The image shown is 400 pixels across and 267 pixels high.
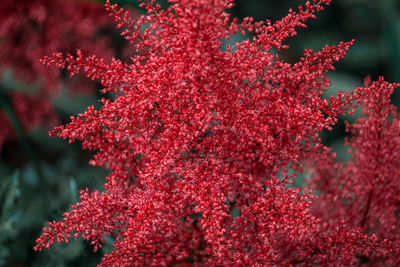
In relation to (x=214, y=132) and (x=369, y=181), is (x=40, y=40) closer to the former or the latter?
(x=214, y=132)

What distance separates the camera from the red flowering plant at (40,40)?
4.47ft

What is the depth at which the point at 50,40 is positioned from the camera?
1369mm

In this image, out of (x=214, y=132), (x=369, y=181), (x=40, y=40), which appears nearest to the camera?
(x=214, y=132)

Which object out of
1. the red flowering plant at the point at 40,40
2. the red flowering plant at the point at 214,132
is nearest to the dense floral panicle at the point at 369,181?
the red flowering plant at the point at 214,132

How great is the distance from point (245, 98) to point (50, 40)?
117 cm

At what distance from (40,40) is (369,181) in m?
1.31

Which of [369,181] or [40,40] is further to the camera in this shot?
[40,40]

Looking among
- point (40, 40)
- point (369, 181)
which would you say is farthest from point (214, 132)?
point (40, 40)

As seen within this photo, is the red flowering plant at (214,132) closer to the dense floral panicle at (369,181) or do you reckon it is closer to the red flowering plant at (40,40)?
the dense floral panicle at (369,181)

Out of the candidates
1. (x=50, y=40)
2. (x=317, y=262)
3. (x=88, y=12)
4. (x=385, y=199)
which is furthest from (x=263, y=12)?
(x=317, y=262)

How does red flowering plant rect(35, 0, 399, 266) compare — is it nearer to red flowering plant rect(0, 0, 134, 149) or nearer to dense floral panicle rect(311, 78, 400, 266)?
dense floral panicle rect(311, 78, 400, 266)

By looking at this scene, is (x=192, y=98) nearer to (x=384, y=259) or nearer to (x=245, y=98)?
(x=245, y=98)

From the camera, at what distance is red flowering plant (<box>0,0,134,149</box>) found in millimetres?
1363

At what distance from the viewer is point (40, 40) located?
1379 millimetres
